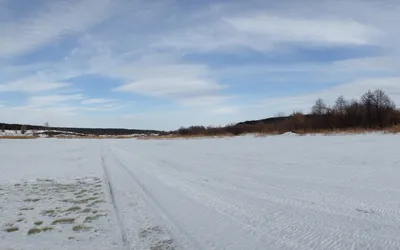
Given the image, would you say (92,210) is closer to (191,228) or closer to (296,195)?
(191,228)

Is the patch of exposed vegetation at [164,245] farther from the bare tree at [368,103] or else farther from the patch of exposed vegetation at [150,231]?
the bare tree at [368,103]

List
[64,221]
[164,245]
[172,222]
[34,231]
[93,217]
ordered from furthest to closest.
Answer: [93,217] → [64,221] → [172,222] → [34,231] → [164,245]

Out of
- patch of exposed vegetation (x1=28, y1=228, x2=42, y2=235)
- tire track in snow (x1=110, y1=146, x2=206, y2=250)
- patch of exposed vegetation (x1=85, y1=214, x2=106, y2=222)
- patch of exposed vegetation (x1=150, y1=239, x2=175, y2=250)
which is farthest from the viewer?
patch of exposed vegetation (x1=85, y1=214, x2=106, y2=222)

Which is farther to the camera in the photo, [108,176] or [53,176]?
[53,176]

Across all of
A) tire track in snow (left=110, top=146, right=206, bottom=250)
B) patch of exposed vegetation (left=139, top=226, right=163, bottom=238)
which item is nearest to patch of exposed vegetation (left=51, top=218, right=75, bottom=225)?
tire track in snow (left=110, top=146, right=206, bottom=250)

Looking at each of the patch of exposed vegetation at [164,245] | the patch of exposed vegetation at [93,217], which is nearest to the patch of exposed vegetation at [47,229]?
the patch of exposed vegetation at [93,217]

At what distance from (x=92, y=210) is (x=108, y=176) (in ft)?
18.1

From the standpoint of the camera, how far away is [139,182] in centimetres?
1054

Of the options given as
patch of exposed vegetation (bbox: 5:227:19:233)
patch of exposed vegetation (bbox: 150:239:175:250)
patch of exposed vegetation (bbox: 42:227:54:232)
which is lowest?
patch of exposed vegetation (bbox: 42:227:54:232)

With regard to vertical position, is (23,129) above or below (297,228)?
above

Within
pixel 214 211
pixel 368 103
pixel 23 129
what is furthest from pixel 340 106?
pixel 23 129

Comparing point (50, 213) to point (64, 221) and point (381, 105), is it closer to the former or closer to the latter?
point (64, 221)

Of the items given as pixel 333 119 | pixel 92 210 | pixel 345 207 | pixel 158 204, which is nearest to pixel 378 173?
pixel 345 207

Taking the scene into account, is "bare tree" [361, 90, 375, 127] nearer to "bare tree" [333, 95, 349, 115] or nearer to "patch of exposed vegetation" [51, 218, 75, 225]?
"bare tree" [333, 95, 349, 115]
